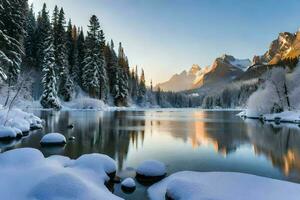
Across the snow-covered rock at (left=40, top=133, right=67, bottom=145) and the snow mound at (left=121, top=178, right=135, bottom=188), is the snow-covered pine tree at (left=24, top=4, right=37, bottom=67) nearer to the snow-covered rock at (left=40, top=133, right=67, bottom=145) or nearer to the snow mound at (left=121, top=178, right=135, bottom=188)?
the snow-covered rock at (left=40, top=133, right=67, bottom=145)

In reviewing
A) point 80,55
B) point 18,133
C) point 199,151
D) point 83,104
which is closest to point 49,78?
point 83,104

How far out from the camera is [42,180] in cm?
747

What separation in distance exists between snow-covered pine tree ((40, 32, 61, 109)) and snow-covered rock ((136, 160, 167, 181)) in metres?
43.6

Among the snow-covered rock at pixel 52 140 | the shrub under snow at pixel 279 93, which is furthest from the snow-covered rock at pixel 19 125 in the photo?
the shrub under snow at pixel 279 93

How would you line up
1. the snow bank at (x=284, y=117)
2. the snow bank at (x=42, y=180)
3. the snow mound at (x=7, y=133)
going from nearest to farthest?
the snow bank at (x=42, y=180) < the snow mound at (x=7, y=133) < the snow bank at (x=284, y=117)

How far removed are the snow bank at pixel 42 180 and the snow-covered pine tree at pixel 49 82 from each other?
142 ft

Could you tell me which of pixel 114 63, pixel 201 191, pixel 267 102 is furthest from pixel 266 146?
pixel 114 63

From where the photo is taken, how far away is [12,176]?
8.29 metres

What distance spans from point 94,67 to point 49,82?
14.2 meters

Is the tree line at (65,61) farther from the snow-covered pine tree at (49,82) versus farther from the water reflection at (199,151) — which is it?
the water reflection at (199,151)

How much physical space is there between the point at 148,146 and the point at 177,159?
4327 millimetres

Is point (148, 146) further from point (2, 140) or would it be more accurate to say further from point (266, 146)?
point (2, 140)

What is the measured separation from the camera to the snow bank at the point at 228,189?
7340mm

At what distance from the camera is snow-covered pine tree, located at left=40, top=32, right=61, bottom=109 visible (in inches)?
2003
